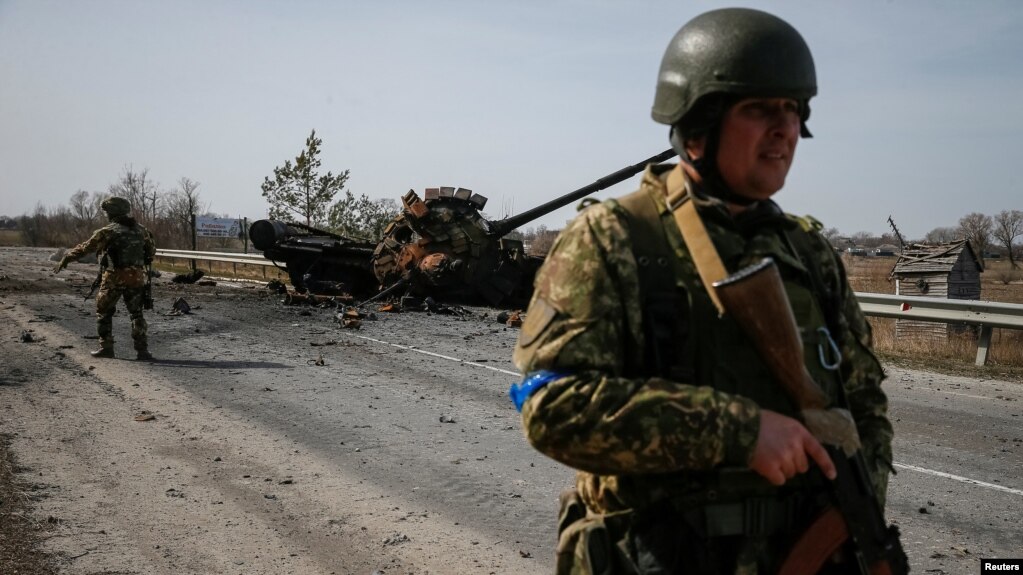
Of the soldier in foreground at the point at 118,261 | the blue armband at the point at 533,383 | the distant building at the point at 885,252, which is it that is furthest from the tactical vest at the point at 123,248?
the distant building at the point at 885,252

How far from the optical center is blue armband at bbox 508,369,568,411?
1.82m

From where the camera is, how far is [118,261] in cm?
1194

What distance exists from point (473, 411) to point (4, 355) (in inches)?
264

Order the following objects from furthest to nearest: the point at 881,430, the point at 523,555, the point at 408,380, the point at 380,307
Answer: the point at 380,307, the point at 408,380, the point at 523,555, the point at 881,430

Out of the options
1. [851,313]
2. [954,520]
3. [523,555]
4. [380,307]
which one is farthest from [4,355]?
[851,313]

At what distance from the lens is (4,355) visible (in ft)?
37.1

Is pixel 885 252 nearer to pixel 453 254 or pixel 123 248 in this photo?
pixel 453 254

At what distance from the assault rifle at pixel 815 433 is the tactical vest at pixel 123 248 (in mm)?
11538

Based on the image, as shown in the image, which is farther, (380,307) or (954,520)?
(380,307)

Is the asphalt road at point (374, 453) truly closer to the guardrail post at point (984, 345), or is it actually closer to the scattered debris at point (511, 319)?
the guardrail post at point (984, 345)

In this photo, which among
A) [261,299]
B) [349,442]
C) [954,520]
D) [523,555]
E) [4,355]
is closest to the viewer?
[523,555]

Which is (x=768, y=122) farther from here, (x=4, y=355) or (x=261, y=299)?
(x=261, y=299)

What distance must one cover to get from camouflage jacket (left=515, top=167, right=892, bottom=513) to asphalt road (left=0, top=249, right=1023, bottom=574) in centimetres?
294

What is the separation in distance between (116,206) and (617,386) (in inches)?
457
